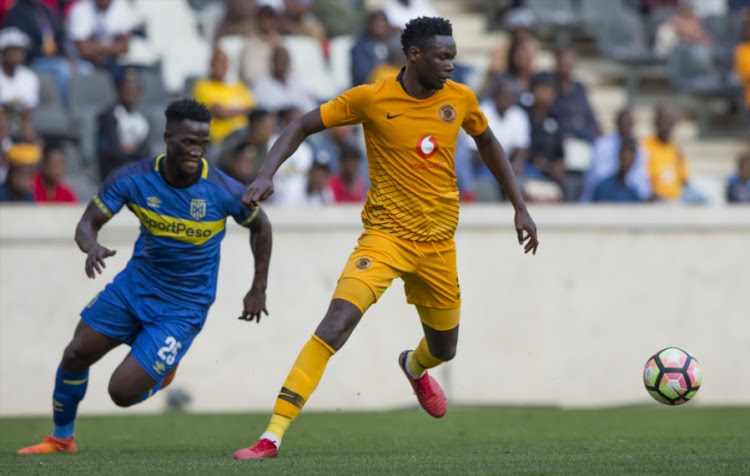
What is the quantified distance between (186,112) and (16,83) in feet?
23.2

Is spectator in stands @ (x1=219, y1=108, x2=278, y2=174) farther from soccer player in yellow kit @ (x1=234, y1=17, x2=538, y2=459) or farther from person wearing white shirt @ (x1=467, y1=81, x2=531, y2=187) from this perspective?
soccer player in yellow kit @ (x1=234, y1=17, x2=538, y2=459)

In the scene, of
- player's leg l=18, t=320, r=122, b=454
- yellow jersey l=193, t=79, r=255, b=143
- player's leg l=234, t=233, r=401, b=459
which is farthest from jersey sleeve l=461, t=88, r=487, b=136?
yellow jersey l=193, t=79, r=255, b=143

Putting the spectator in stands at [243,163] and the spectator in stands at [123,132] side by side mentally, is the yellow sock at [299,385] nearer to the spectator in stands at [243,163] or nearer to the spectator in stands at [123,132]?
the spectator in stands at [243,163]

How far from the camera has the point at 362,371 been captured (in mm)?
12305

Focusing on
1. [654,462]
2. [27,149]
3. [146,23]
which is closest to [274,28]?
[146,23]

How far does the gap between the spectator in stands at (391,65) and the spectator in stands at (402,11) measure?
4.28ft

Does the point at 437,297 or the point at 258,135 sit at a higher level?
the point at 258,135

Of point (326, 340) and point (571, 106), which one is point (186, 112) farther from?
point (571, 106)

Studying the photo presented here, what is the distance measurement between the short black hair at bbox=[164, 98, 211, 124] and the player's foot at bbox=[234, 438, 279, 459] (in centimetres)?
212

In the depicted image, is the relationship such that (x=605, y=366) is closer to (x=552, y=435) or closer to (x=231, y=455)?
(x=552, y=435)

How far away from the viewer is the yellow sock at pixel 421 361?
853 centimetres

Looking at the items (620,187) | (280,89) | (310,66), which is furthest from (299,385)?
(310,66)

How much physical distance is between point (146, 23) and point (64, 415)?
1000cm

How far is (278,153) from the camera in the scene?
7.33 meters
